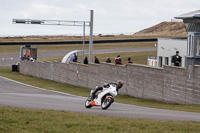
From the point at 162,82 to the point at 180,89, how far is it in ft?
5.88

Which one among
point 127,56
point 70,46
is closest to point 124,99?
point 127,56

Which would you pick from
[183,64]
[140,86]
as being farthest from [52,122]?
[183,64]

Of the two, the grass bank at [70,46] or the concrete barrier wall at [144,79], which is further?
the grass bank at [70,46]

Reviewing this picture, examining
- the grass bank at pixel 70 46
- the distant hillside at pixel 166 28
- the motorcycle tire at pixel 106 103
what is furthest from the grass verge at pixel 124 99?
the distant hillside at pixel 166 28

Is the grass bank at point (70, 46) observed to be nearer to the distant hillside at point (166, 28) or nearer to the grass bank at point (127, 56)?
Answer: the grass bank at point (127, 56)

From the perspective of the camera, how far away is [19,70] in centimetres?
5044

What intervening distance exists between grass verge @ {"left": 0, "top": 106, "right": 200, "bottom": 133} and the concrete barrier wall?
10028 mm

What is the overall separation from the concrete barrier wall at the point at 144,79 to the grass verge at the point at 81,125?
32.9 feet

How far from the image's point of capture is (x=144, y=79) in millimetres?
25281

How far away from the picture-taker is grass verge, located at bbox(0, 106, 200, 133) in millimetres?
9625

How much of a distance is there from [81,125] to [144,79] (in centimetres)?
1526

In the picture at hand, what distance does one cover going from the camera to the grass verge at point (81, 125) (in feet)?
31.6

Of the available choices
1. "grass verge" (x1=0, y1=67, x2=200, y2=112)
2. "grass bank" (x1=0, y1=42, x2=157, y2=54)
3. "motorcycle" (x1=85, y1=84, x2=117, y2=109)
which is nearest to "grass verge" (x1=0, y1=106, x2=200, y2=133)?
"motorcycle" (x1=85, y1=84, x2=117, y2=109)

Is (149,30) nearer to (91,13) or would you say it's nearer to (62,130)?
(91,13)
